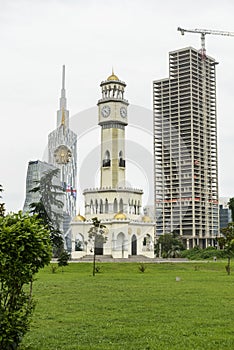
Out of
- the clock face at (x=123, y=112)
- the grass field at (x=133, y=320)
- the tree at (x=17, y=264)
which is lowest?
the grass field at (x=133, y=320)

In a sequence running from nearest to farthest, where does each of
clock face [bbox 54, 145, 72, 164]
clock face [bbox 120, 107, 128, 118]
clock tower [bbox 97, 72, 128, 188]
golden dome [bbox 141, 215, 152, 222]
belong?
clock face [bbox 54, 145, 72, 164], golden dome [bbox 141, 215, 152, 222], clock tower [bbox 97, 72, 128, 188], clock face [bbox 120, 107, 128, 118]

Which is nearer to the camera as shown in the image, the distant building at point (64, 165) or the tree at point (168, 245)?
the distant building at point (64, 165)

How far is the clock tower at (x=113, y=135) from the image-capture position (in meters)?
75.0

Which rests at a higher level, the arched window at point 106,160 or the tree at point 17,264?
the arched window at point 106,160

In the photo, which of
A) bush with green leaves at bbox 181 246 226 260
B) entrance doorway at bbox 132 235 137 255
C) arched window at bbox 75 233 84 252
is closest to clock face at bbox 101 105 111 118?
arched window at bbox 75 233 84 252

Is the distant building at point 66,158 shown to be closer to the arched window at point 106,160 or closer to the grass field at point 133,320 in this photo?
the arched window at point 106,160

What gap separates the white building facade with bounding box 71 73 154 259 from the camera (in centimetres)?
7025

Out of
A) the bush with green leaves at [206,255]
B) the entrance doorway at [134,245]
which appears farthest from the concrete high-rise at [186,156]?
the entrance doorway at [134,245]

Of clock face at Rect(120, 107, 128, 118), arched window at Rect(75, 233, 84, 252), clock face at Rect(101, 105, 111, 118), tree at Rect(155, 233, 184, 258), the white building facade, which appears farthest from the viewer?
tree at Rect(155, 233, 184, 258)

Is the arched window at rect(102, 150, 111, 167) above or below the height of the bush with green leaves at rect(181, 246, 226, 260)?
above

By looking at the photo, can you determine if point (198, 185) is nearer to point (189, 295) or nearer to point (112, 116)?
point (112, 116)

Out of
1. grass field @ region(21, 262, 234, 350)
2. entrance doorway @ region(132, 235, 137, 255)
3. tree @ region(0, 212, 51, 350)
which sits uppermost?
entrance doorway @ region(132, 235, 137, 255)

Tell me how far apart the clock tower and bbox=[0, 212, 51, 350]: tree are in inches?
2487

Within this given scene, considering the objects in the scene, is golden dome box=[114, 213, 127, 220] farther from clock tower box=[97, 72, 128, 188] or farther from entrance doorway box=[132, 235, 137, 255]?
clock tower box=[97, 72, 128, 188]
